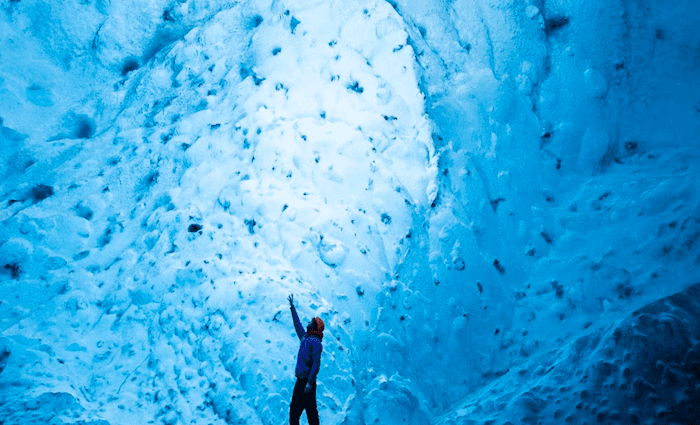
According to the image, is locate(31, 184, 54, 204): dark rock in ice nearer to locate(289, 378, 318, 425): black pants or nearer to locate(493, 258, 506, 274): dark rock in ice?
locate(289, 378, 318, 425): black pants

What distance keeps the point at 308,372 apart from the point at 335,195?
146 centimetres

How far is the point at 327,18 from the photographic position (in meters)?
3.53

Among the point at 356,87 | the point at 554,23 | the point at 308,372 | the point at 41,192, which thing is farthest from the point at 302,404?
the point at 554,23

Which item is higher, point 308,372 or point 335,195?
point 335,195

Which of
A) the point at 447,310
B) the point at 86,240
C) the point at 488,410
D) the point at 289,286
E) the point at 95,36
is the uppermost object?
the point at 95,36

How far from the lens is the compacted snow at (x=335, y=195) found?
283cm

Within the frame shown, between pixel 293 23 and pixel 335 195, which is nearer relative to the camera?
pixel 335 195

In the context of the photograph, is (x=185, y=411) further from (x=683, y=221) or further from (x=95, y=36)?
(x=683, y=221)

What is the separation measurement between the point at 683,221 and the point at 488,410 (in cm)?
189

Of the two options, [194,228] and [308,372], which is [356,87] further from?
[308,372]

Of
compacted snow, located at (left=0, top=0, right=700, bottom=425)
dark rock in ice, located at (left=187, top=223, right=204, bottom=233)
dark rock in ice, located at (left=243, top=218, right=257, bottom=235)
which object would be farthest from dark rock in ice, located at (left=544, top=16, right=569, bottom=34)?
dark rock in ice, located at (left=187, top=223, right=204, bottom=233)

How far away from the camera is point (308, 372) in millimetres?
2379

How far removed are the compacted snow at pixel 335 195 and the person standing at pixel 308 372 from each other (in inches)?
17.1

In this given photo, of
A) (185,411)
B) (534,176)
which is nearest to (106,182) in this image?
(185,411)
